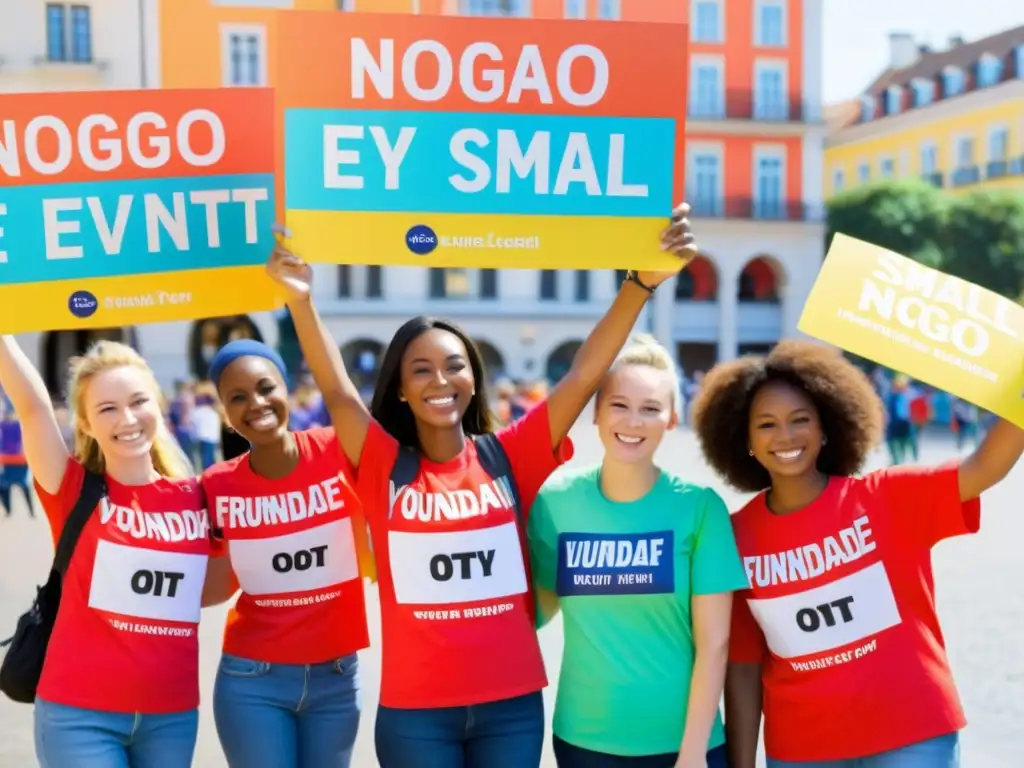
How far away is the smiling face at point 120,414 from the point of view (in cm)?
351

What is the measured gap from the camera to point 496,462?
3385 mm

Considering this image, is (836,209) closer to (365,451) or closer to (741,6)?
(741,6)

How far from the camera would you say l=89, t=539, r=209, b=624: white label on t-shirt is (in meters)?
3.39

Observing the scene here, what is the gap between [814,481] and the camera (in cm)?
344

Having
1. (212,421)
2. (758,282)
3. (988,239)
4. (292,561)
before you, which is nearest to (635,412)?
(292,561)

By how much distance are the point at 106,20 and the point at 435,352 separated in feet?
74.3

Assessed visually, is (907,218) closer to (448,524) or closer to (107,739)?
(448,524)

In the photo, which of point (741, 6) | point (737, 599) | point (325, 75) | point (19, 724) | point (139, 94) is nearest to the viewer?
point (737, 599)

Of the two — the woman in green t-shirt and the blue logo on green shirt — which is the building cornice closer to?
the woman in green t-shirt

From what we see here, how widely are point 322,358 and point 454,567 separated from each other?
0.76 metres

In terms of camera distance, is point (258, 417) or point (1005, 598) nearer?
point (258, 417)

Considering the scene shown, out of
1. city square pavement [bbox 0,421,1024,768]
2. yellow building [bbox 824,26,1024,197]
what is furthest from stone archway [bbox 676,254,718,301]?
city square pavement [bbox 0,421,1024,768]

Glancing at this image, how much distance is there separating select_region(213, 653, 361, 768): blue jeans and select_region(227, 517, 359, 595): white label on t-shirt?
23cm

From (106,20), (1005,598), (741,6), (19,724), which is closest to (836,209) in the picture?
(741,6)
